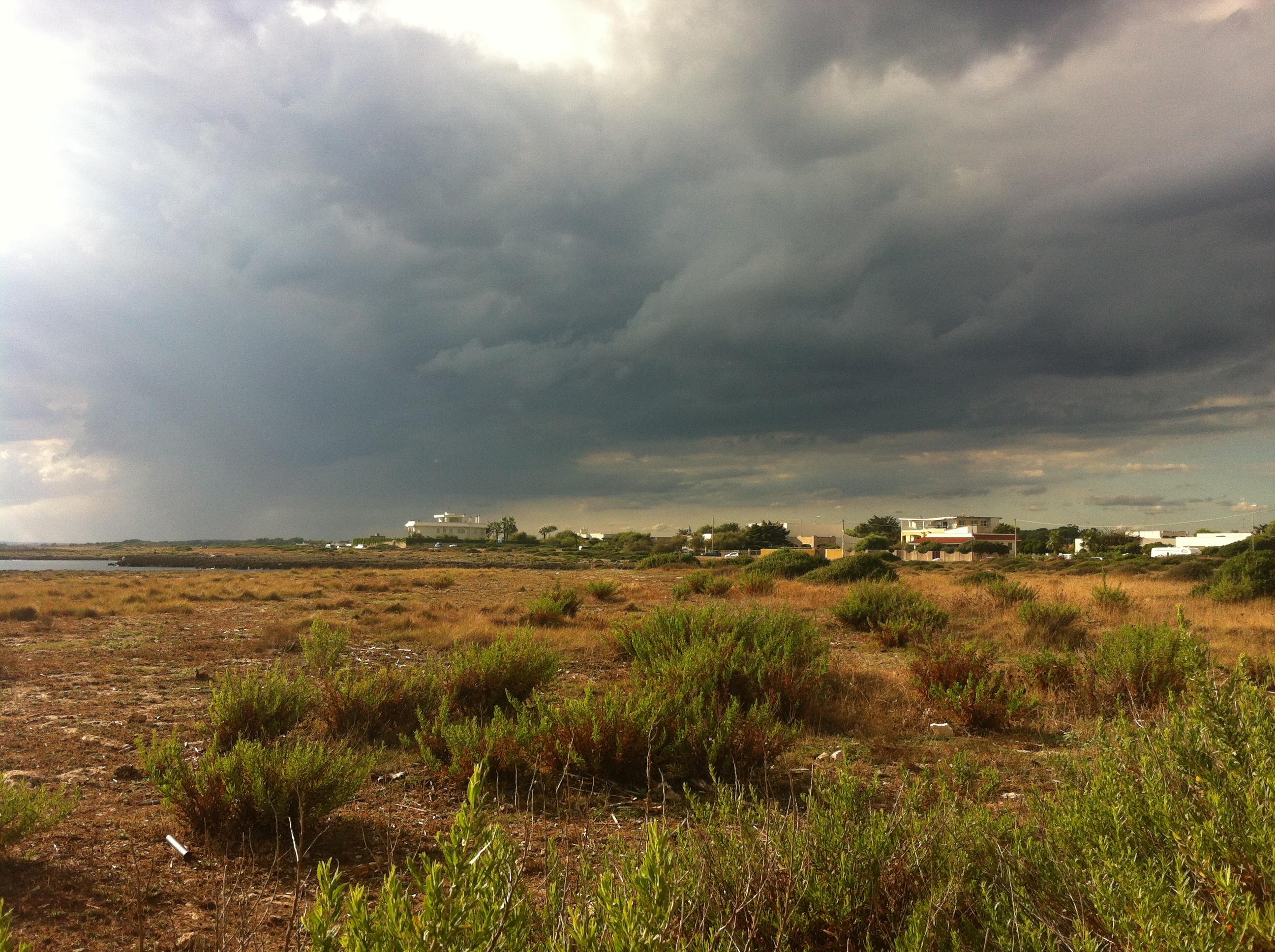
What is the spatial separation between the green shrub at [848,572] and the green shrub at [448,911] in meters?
22.0

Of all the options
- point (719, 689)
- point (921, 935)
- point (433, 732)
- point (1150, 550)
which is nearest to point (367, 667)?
point (433, 732)

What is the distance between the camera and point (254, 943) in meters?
3.17

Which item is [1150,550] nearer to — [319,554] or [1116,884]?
[1116,884]

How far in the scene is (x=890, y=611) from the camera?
13.3 meters

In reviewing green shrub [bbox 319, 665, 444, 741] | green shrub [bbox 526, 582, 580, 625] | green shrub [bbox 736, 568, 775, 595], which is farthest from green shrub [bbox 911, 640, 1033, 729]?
green shrub [bbox 736, 568, 775, 595]

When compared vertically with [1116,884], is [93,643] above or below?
below

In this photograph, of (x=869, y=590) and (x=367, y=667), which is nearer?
(x=367, y=667)

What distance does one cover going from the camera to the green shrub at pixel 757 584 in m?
20.6

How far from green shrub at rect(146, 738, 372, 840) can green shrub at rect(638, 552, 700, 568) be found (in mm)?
40687

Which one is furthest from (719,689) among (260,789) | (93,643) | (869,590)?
(93,643)

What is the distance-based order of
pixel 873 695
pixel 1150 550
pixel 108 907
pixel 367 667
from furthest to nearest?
pixel 1150 550 → pixel 367 667 → pixel 873 695 → pixel 108 907

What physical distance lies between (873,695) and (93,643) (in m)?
13.1

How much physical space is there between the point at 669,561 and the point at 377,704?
42057 mm

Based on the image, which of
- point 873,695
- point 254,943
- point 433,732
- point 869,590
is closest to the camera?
point 254,943
